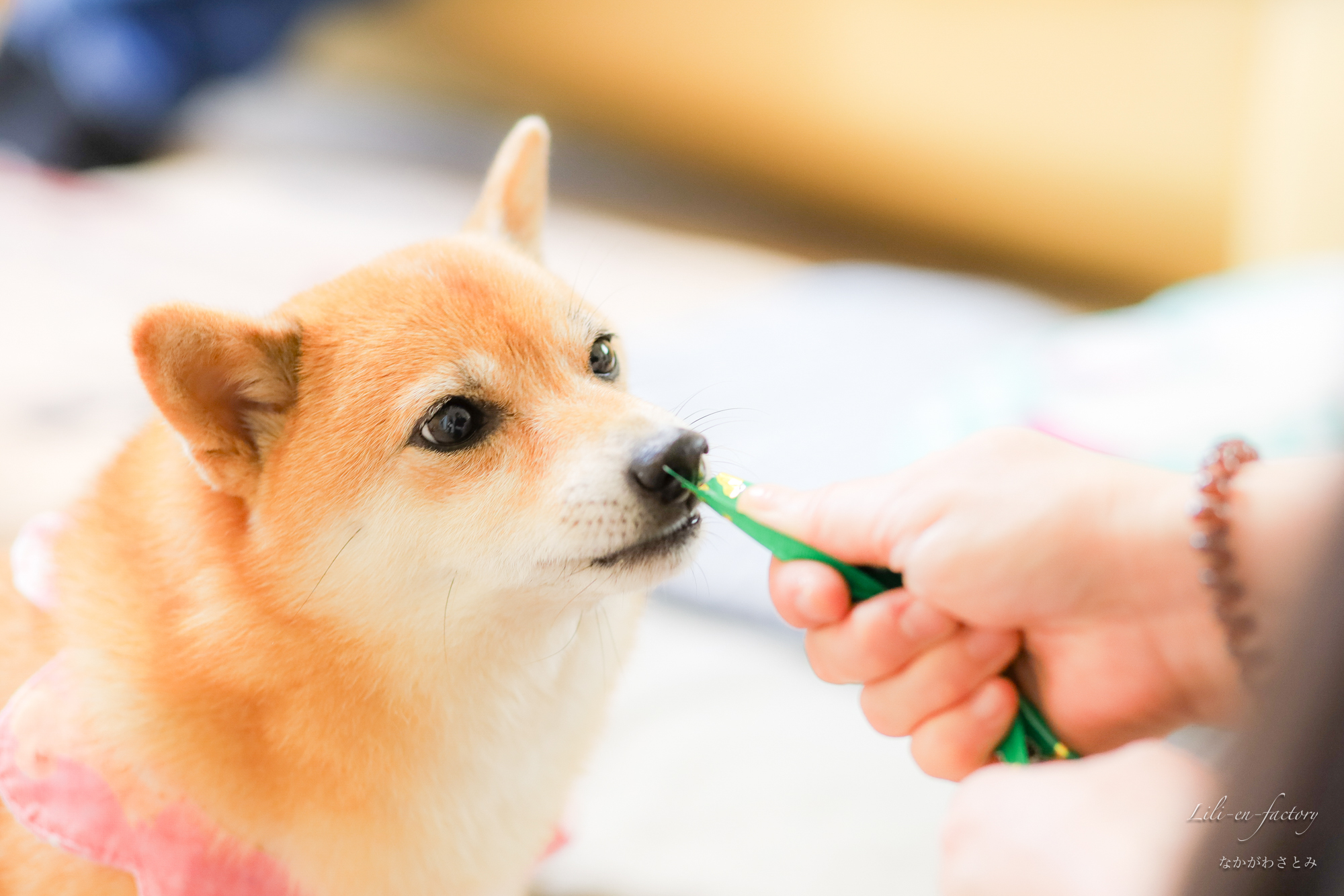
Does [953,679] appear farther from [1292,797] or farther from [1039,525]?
[1292,797]

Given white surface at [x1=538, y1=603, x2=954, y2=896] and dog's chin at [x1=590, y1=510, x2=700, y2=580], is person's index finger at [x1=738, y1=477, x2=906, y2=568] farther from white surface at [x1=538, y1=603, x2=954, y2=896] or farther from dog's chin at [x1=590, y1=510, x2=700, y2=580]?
white surface at [x1=538, y1=603, x2=954, y2=896]

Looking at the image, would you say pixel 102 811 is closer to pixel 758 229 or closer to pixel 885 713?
pixel 885 713

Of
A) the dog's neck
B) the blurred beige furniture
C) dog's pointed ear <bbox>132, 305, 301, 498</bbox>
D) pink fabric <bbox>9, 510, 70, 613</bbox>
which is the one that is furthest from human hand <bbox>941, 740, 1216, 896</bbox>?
the blurred beige furniture

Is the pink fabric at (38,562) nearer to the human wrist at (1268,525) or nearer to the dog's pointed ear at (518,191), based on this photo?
the dog's pointed ear at (518,191)

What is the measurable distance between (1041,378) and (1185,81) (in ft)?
3.54

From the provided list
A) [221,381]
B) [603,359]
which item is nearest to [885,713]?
[603,359]

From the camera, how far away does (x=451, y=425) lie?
87 centimetres

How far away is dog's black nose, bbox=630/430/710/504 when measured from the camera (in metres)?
0.81

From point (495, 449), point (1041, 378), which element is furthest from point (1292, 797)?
point (1041, 378)

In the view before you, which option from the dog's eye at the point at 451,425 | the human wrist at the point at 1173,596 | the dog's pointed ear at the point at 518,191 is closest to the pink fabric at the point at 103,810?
the dog's eye at the point at 451,425

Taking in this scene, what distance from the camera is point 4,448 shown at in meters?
1.69

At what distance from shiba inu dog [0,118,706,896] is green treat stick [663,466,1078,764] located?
1.7 inches

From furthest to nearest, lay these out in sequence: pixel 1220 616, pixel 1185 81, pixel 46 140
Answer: pixel 46 140 < pixel 1185 81 < pixel 1220 616

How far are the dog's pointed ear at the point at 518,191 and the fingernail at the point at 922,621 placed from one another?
55cm
